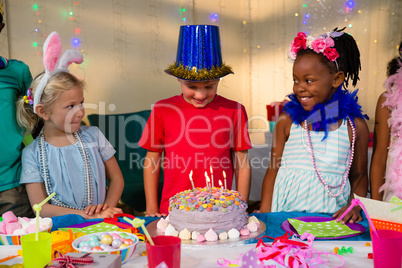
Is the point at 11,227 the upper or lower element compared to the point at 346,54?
lower

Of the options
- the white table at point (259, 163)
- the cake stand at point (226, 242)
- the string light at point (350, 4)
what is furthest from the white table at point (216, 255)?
the string light at point (350, 4)

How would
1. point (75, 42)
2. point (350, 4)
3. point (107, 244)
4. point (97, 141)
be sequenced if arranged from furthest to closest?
1. point (350, 4)
2. point (75, 42)
3. point (97, 141)
4. point (107, 244)

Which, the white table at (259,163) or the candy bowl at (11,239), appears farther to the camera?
the white table at (259,163)

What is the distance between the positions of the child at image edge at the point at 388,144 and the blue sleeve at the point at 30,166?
1.49 metres

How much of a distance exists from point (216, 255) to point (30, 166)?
109 cm

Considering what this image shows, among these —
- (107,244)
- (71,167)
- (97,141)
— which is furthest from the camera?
(97,141)

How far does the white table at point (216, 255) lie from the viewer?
1.09 metres

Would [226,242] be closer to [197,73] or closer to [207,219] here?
[207,219]

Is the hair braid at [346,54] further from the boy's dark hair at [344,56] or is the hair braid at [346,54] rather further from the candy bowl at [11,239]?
the candy bowl at [11,239]

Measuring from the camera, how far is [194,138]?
2066 mm

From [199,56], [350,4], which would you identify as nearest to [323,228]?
[199,56]

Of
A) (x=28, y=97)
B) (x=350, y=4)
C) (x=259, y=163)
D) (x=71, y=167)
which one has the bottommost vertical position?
(x=259, y=163)

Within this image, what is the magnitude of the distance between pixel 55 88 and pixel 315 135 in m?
1.21

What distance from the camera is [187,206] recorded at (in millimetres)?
1388
